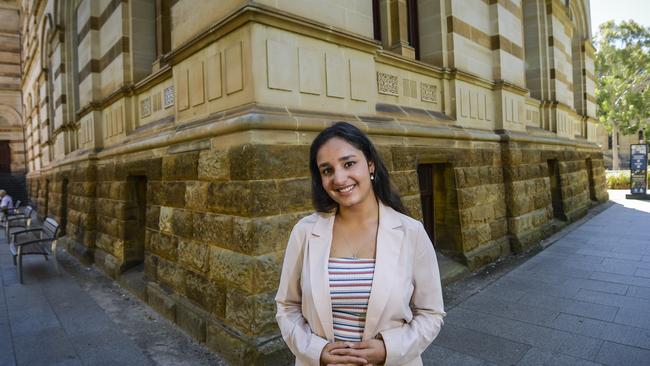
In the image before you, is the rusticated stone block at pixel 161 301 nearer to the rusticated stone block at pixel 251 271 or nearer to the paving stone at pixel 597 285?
the rusticated stone block at pixel 251 271

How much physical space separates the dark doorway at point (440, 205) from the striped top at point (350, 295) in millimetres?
5162

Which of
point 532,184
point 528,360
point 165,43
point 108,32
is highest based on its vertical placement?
point 108,32

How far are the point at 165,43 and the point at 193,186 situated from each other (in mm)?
3886

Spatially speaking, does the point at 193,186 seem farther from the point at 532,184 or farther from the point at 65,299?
the point at 532,184

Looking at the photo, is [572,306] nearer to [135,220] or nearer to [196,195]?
[196,195]

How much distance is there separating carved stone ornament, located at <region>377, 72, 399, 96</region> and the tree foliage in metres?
34.9

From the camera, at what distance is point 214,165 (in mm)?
4141

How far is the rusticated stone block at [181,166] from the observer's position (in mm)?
4551

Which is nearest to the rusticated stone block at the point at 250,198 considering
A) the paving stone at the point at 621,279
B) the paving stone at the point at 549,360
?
the paving stone at the point at 549,360

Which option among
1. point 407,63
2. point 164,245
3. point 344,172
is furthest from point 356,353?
point 407,63

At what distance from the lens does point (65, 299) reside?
5.86 meters

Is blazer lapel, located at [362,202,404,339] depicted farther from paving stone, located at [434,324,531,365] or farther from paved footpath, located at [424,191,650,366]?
paving stone, located at [434,324,531,365]

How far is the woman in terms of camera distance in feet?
5.47

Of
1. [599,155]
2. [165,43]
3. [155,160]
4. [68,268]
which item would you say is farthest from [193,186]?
[599,155]
